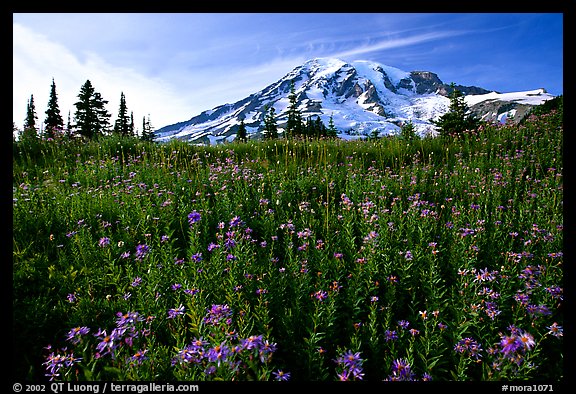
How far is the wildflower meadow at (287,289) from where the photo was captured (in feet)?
5.18

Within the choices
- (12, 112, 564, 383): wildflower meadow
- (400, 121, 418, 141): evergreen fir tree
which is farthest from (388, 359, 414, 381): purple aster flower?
(400, 121, 418, 141): evergreen fir tree

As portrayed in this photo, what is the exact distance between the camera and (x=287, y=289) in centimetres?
244

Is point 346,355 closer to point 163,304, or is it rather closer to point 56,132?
point 163,304

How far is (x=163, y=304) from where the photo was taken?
2174mm

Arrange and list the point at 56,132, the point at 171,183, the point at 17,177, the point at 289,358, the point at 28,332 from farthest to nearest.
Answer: the point at 56,132, the point at 17,177, the point at 171,183, the point at 28,332, the point at 289,358

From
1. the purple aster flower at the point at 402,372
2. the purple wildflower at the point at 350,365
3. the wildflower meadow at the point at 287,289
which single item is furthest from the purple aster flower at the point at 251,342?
the purple aster flower at the point at 402,372

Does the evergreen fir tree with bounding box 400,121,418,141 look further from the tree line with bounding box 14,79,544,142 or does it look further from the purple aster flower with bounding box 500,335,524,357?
the purple aster flower with bounding box 500,335,524,357

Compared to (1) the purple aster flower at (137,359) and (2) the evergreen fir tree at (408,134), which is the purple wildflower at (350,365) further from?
(2) the evergreen fir tree at (408,134)

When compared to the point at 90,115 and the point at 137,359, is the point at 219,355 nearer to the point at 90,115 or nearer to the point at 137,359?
the point at 137,359

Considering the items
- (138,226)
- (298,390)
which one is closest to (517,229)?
(298,390)

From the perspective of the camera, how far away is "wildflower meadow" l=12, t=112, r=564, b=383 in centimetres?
158

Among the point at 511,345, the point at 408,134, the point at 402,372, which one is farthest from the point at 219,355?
the point at 408,134

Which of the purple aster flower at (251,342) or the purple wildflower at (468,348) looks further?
the purple wildflower at (468,348)
